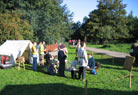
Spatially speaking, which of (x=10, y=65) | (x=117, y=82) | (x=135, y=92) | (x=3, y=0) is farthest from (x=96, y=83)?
(x=3, y=0)

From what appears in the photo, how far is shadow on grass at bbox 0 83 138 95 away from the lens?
16.3ft

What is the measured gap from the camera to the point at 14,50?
9336 millimetres

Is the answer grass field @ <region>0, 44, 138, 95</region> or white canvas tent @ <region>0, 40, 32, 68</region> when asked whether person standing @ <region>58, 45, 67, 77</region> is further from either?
white canvas tent @ <region>0, 40, 32, 68</region>

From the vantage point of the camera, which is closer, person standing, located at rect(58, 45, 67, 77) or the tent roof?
person standing, located at rect(58, 45, 67, 77)

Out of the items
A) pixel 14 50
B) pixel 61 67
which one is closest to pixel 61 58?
pixel 61 67

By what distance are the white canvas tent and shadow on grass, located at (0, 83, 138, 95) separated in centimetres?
355

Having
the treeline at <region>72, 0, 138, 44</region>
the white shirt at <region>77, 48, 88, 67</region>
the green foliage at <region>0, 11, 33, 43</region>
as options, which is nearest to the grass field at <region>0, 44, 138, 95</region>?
the white shirt at <region>77, 48, 88, 67</region>

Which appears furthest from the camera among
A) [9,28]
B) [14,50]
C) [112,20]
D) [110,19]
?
[110,19]

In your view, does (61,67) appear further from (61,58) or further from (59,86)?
(59,86)

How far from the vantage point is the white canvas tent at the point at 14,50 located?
884cm

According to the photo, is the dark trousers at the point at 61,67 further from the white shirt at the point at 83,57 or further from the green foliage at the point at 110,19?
the green foliage at the point at 110,19

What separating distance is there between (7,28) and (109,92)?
12.3 metres

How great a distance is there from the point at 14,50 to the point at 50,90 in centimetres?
523

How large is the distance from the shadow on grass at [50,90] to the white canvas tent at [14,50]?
355cm
